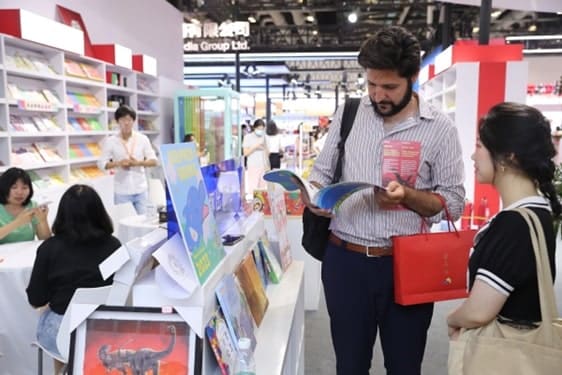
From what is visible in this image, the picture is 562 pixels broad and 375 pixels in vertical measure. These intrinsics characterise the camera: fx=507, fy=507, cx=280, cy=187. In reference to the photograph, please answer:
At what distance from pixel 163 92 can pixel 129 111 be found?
4.33 m

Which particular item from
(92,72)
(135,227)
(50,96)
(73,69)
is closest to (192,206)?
(135,227)

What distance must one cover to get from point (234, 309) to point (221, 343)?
0.20m

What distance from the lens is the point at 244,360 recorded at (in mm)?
1589

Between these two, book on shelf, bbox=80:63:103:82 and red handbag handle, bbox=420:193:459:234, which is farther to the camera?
book on shelf, bbox=80:63:103:82

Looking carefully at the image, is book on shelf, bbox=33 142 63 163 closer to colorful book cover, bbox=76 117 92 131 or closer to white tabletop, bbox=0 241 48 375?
colorful book cover, bbox=76 117 92 131

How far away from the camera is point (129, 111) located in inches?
201

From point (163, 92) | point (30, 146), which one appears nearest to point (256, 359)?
point (30, 146)

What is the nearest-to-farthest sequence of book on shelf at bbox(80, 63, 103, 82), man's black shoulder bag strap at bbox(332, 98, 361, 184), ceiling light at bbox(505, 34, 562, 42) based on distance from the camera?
man's black shoulder bag strap at bbox(332, 98, 361, 184)
book on shelf at bbox(80, 63, 103, 82)
ceiling light at bbox(505, 34, 562, 42)

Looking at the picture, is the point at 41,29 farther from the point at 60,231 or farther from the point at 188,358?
the point at 188,358

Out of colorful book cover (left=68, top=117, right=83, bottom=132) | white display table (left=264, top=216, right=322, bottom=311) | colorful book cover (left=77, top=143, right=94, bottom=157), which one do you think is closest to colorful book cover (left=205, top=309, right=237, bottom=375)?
white display table (left=264, top=216, right=322, bottom=311)

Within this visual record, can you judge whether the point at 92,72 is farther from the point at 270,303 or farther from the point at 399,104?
the point at 399,104

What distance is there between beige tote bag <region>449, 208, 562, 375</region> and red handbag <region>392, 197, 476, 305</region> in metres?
0.28

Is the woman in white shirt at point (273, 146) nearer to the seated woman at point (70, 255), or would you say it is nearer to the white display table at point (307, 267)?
the white display table at point (307, 267)

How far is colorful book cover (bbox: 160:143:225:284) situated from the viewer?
4.78 feet
